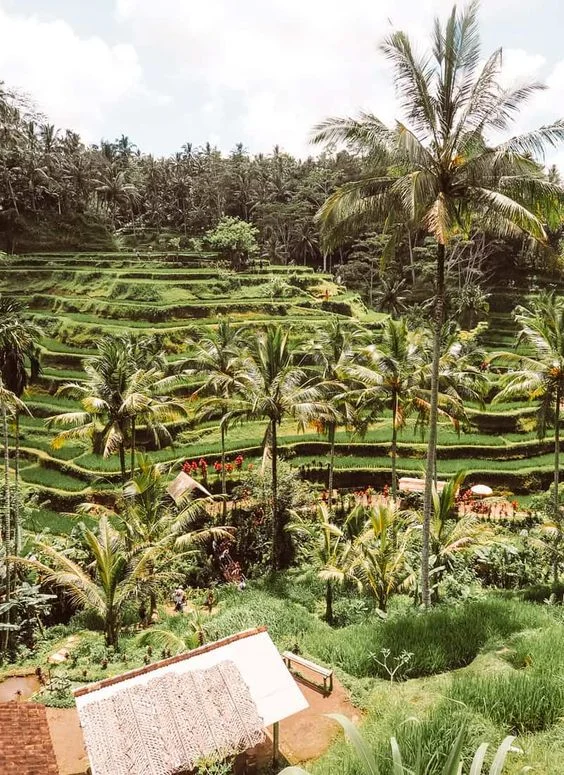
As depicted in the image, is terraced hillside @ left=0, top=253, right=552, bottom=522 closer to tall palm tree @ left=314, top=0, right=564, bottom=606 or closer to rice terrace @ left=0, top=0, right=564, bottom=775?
rice terrace @ left=0, top=0, right=564, bottom=775

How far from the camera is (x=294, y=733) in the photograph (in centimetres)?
901

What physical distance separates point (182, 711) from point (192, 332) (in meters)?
29.4

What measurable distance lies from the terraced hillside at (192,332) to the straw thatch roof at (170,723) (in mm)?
15998

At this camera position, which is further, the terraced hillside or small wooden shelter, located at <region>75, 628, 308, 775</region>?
→ the terraced hillside

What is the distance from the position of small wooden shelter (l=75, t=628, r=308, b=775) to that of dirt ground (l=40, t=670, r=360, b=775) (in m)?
0.55

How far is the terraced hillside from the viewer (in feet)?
86.0

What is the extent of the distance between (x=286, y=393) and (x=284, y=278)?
31307 millimetres

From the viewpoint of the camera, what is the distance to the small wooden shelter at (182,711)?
726 cm

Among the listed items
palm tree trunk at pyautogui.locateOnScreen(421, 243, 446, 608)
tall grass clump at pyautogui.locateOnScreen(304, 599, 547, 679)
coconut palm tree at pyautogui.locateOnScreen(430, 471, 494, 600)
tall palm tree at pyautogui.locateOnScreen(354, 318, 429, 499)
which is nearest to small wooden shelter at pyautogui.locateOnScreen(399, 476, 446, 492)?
tall palm tree at pyautogui.locateOnScreen(354, 318, 429, 499)

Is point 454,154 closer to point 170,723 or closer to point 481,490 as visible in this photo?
point 170,723

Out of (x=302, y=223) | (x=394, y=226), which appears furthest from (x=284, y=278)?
(x=394, y=226)

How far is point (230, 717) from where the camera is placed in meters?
7.83

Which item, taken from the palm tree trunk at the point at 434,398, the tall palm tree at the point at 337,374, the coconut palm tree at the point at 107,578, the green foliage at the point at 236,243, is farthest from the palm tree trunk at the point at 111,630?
the green foliage at the point at 236,243

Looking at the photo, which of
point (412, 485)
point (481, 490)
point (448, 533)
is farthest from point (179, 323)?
point (448, 533)
